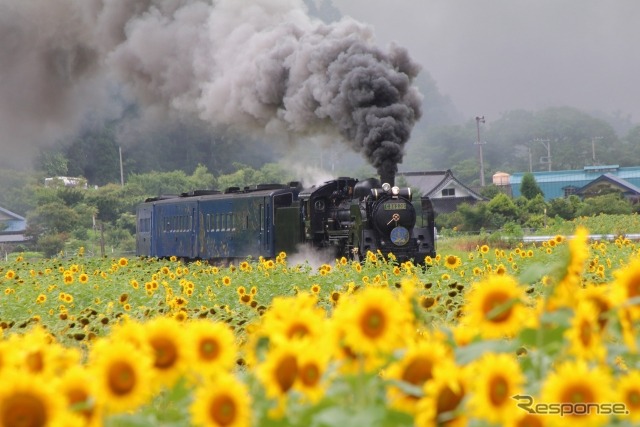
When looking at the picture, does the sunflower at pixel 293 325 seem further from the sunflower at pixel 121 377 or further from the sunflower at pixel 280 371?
the sunflower at pixel 121 377

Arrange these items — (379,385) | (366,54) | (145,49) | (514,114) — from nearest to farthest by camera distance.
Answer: (379,385) → (366,54) → (145,49) → (514,114)

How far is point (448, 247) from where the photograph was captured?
33.5m

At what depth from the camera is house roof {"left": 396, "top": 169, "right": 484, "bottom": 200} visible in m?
63.2

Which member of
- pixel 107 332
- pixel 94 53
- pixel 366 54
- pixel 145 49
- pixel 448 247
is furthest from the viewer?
pixel 448 247

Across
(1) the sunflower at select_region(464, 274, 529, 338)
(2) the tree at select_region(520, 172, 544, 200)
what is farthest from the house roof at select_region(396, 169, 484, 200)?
(1) the sunflower at select_region(464, 274, 529, 338)

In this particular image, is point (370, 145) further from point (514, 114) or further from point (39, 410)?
point (514, 114)

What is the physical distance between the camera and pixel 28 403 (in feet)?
6.59

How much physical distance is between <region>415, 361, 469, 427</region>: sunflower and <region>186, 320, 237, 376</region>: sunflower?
1.65ft

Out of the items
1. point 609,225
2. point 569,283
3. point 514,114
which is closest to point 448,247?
point 609,225

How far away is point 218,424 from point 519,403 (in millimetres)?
623

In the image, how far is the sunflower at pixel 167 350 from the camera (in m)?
2.36

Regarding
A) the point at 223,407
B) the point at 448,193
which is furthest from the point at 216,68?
the point at 448,193

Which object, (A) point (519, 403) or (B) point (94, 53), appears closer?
(A) point (519, 403)

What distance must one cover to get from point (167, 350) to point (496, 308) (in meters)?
0.77
